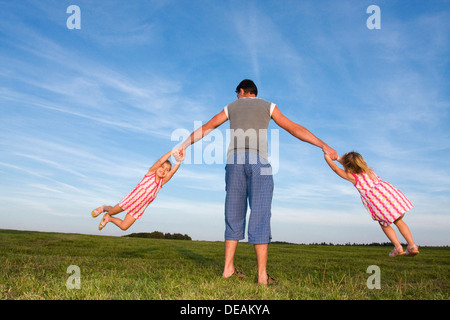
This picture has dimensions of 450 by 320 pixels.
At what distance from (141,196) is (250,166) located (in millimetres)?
4053

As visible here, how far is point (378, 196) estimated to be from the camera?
7.43 meters

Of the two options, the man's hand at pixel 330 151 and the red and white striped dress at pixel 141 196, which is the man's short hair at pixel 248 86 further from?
the red and white striped dress at pixel 141 196

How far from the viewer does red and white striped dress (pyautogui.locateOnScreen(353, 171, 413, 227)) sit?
23.8ft

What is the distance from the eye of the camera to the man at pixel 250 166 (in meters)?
5.79

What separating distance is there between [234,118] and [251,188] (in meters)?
1.30

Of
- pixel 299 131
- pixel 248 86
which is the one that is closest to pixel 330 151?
pixel 299 131

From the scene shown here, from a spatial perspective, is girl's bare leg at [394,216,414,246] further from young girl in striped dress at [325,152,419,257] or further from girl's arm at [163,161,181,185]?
girl's arm at [163,161,181,185]

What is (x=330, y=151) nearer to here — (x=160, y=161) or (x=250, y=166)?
(x=250, y=166)

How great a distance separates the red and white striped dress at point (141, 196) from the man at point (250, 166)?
3183 millimetres

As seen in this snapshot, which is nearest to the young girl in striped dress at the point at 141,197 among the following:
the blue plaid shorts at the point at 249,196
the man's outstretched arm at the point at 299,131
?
the blue plaid shorts at the point at 249,196
